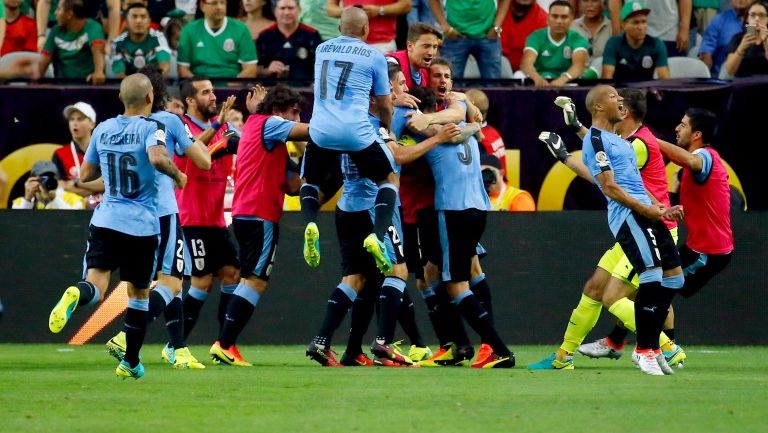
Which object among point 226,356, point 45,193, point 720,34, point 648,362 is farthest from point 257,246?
point 720,34

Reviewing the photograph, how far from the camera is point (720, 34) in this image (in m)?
17.5

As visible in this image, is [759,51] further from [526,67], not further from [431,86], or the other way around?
[431,86]

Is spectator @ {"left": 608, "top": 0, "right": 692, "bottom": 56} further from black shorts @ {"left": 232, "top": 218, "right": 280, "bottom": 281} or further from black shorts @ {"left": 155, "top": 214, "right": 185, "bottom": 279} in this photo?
black shorts @ {"left": 155, "top": 214, "right": 185, "bottom": 279}

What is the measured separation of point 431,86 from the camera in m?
12.3

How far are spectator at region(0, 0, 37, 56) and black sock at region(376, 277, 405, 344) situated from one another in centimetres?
801

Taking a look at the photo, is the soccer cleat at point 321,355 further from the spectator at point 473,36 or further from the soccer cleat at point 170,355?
the spectator at point 473,36

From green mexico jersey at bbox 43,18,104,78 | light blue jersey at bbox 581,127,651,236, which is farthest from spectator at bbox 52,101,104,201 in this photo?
light blue jersey at bbox 581,127,651,236

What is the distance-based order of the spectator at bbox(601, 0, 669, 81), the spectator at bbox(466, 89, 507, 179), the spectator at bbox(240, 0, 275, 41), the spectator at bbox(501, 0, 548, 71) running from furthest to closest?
the spectator at bbox(240, 0, 275, 41), the spectator at bbox(501, 0, 548, 71), the spectator at bbox(601, 0, 669, 81), the spectator at bbox(466, 89, 507, 179)

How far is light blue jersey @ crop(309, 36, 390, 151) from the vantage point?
440 inches

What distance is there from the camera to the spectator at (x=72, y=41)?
659 inches

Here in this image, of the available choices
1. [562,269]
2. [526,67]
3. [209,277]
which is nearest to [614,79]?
[526,67]

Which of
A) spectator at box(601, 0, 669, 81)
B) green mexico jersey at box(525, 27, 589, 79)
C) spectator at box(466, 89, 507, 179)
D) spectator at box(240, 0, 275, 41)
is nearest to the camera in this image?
spectator at box(466, 89, 507, 179)

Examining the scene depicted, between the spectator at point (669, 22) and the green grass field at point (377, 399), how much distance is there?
6.61 metres

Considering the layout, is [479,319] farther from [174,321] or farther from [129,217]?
[129,217]
